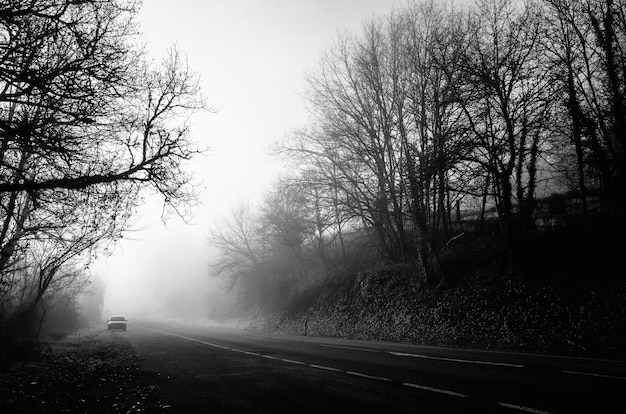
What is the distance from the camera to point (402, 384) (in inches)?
263

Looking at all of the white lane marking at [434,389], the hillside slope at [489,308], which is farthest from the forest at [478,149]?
the white lane marking at [434,389]

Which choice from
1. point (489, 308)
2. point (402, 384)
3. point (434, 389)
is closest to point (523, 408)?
point (434, 389)

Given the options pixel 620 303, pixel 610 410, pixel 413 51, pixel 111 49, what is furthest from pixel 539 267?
pixel 111 49

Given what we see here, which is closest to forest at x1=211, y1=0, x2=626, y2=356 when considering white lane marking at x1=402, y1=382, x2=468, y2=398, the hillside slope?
the hillside slope

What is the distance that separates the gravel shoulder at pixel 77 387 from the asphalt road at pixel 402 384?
0.53 m

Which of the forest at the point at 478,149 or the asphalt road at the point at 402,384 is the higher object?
the forest at the point at 478,149

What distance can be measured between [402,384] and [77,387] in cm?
693

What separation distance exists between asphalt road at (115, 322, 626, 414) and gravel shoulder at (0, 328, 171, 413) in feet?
1.73

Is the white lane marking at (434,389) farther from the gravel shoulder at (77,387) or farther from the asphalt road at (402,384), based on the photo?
the gravel shoulder at (77,387)

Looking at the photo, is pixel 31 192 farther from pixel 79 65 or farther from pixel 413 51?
pixel 413 51

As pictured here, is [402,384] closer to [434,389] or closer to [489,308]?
[434,389]

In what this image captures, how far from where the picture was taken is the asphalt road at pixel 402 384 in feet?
17.5

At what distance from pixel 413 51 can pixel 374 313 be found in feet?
47.0

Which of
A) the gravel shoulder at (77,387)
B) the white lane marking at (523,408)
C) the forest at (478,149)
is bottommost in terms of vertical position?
the gravel shoulder at (77,387)
